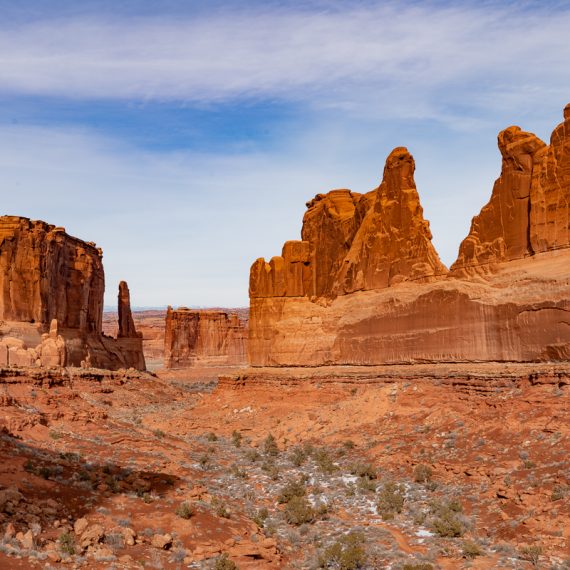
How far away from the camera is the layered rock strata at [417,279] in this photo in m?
23.8

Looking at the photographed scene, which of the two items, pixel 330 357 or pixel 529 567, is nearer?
pixel 529 567

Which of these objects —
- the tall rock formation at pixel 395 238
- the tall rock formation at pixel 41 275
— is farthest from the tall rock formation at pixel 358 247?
the tall rock formation at pixel 41 275

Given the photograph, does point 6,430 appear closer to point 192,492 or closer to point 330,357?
point 192,492

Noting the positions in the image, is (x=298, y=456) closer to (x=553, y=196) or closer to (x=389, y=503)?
(x=389, y=503)

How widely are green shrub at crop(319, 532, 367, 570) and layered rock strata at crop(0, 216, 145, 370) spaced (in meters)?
39.3

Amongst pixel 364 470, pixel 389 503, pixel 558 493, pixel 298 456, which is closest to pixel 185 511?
pixel 389 503

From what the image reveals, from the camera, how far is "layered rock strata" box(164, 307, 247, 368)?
337 feet

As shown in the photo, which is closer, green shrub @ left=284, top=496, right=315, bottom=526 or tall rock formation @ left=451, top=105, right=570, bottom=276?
green shrub @ left=284, top=496, right=315, bottom=526

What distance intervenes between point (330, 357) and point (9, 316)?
3379 centimetres

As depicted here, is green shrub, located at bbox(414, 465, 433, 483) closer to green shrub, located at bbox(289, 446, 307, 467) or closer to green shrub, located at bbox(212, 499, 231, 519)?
green shrub, located at bbox(289, 446, 307, 467)

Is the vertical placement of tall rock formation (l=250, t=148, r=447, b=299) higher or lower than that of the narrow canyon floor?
higher

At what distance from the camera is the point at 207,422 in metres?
37.8

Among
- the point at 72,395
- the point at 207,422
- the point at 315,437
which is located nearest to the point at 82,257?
the point at 72,395

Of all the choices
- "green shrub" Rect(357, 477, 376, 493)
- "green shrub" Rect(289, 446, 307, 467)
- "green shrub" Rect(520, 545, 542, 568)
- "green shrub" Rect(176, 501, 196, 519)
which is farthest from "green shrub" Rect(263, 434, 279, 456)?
"green shrub" Rect(520, 545, 542, 568)
